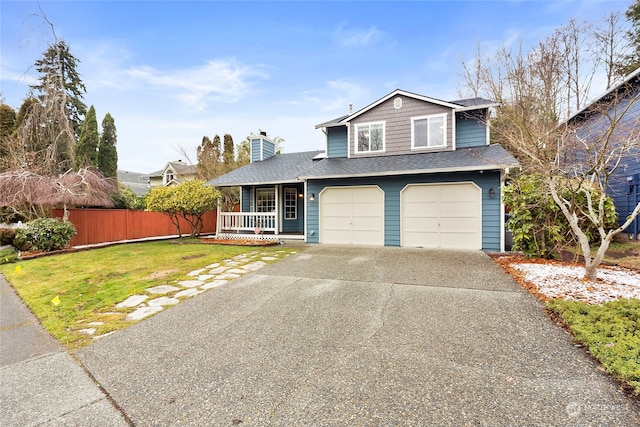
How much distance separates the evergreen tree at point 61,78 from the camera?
13.8 metres

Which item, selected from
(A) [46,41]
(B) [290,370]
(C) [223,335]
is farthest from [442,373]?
(A) [46,41]

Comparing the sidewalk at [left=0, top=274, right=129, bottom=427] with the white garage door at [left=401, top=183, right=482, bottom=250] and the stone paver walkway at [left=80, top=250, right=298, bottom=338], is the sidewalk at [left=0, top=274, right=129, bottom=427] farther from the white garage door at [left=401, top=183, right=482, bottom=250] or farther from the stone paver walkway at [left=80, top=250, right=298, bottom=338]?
the white garage door at [left=401, top=183, right=482, bottom=250]

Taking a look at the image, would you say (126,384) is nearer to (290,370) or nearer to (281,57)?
(290,370)

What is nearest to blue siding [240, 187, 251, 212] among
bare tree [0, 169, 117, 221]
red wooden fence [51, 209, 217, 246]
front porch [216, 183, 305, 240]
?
front porch [216, 183, 305, 240]

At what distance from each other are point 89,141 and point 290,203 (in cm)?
1211

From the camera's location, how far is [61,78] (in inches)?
557

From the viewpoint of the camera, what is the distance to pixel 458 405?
2145 millimetres

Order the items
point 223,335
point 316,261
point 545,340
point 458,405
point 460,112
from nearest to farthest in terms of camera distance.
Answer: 1. point 458,405
2. point 545,340
3. point 223,335
4. point 316,261
5. point 460,112

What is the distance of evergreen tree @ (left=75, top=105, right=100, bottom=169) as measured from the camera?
52.2ft

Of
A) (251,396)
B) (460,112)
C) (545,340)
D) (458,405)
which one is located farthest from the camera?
(460,112)

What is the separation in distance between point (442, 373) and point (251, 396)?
164cm

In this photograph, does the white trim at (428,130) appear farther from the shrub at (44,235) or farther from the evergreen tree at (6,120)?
the evergreen tree at (6,120)

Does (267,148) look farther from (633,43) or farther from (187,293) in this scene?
(633,43)

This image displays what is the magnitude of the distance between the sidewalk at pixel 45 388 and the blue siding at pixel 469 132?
11.7 metres
